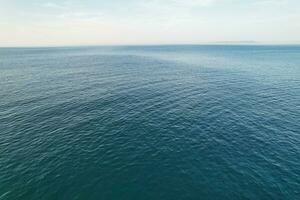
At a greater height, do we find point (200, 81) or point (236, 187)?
point (200, 81)

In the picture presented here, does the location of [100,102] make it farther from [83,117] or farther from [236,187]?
[236,187]

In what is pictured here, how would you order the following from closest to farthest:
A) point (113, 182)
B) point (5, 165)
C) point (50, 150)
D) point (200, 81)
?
point (113, 182) → point (5, 165) → point (50, 150) → point (200, 81)

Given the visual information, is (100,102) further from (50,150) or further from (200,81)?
(200,81)

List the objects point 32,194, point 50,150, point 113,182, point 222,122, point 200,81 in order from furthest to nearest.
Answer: point 200,81 → point 222,122 → point 50,150 → point 113,182 → point 32,194

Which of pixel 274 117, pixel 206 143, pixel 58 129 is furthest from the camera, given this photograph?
pixel 274 117

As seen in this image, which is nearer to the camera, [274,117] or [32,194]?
[32,194]

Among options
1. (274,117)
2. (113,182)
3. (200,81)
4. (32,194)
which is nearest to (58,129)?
(32,194)

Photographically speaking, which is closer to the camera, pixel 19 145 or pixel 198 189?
pixel 198 189

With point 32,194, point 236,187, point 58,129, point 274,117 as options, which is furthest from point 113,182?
point 274,117

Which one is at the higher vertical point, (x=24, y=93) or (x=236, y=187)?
(x=24, y=93)
